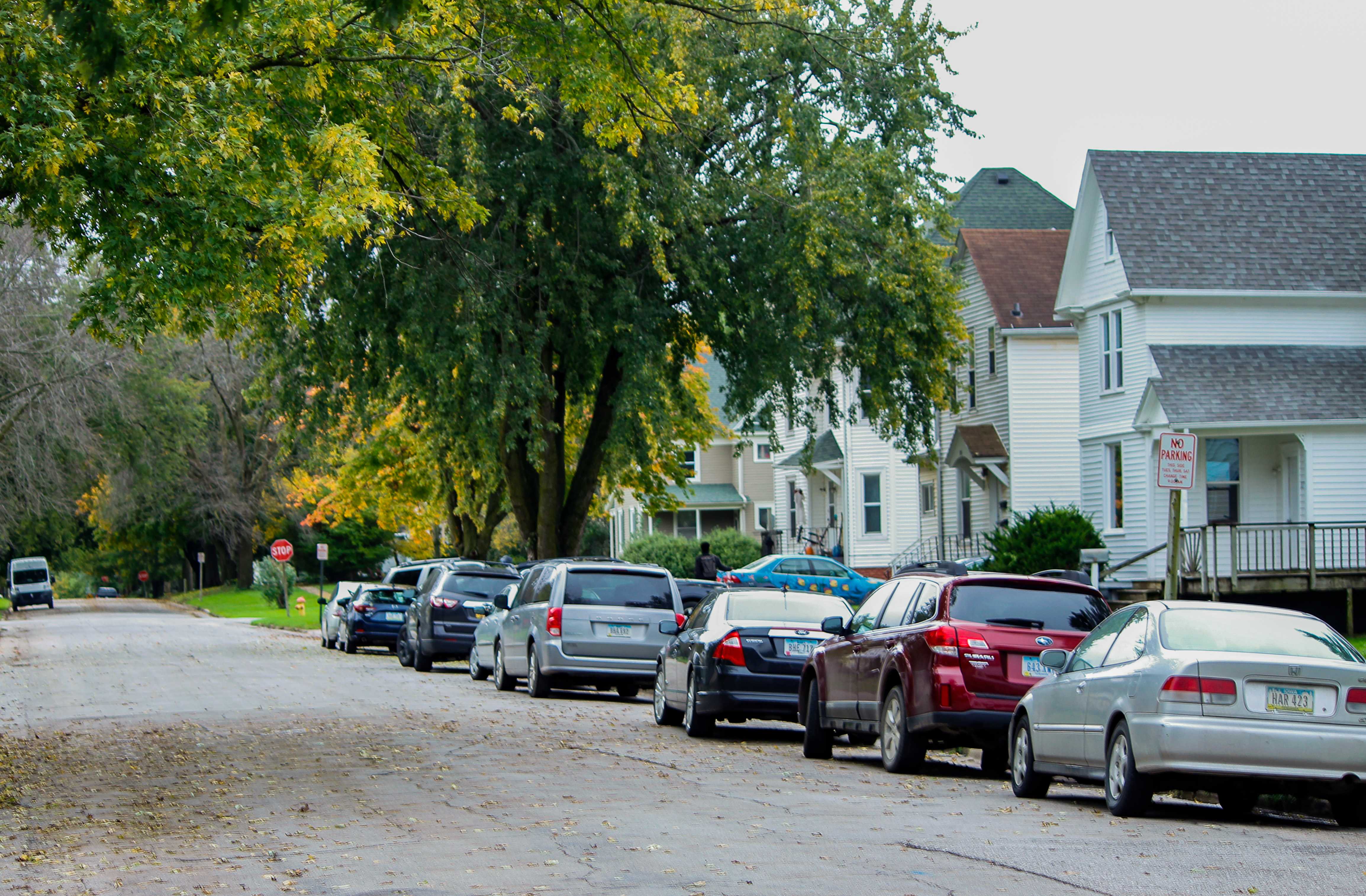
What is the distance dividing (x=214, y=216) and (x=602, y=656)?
9427 millimetres

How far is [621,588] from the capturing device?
21.5 meters

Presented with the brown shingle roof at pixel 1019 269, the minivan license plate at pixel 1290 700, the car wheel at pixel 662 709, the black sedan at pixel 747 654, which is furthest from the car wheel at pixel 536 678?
the brown shingle roof at pixel 1019 269

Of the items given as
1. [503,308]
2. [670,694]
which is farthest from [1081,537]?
[670,694]

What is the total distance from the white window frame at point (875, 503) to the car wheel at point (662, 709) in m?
32.5

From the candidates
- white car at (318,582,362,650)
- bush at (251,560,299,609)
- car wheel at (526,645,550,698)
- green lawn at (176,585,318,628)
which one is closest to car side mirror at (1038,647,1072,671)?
car wheel at (526,645,550,698)

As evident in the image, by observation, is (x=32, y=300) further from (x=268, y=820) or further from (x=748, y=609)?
(x=268, y=820)

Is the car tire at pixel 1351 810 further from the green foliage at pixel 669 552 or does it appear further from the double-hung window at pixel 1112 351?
the green foliage at pixel 669 552

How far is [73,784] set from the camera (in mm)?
12672

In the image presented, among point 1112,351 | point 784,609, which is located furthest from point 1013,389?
point 784,609

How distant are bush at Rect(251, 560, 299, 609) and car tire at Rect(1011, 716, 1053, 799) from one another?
4920 cm

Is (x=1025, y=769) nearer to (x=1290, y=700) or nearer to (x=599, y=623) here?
(x=1290, y=700)

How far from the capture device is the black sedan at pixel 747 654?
636 inches

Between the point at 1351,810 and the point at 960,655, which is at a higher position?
the point at 960,655

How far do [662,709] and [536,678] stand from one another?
3.79 metres
